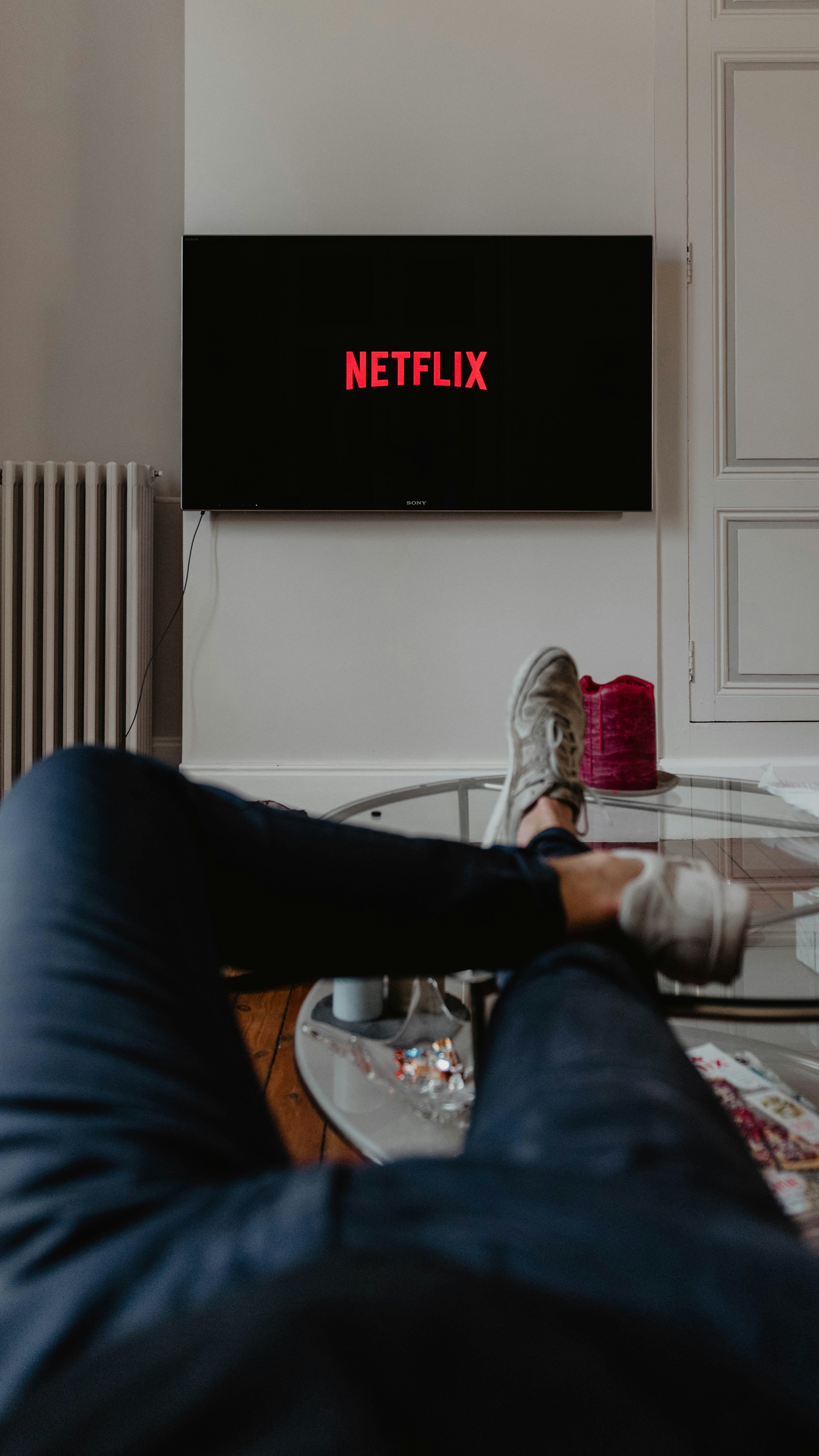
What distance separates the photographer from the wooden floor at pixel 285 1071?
3.80 ft

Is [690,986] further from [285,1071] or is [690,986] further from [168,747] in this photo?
[168,747]

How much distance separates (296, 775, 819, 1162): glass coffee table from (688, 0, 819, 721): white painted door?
1.14m

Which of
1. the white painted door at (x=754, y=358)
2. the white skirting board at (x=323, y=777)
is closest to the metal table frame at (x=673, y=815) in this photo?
the white skirting board at (x=323, y=777)

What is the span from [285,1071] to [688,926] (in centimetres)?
93

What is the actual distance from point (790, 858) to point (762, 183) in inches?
85.2

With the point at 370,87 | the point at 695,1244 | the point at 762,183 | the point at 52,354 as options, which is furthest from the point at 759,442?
the point at 695,1244

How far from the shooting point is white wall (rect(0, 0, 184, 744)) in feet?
8.02

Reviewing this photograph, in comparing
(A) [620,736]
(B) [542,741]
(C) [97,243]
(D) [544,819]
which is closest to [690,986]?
(D) [544,819]

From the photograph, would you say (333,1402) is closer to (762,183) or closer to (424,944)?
(424,944)

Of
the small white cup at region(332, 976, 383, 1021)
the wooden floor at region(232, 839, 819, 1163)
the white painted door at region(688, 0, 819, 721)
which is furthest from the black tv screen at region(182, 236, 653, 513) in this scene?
the small white cup at region(332, 976, 383, 1021)

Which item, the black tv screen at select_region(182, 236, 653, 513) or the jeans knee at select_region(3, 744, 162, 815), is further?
the black tv screen at select_region(182, 236, 653, 513)

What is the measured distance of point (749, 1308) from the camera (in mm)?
288

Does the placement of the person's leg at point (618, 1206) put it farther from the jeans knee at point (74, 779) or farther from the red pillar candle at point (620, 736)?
the red pillar candle at point (620, 736)

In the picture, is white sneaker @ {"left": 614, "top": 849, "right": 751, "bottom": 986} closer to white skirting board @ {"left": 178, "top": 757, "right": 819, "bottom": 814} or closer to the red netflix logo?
white skirting board @ {"left": 178, "top": 757, "right": 819, "bottom": 814}
